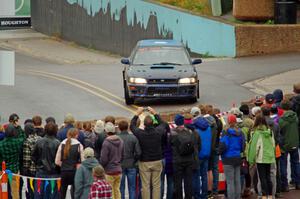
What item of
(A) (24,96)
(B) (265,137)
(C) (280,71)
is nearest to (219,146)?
(B) (265,137)

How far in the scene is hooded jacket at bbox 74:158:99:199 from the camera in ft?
51.1

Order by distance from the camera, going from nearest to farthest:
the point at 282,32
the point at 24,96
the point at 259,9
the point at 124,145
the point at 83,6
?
the point at 124,145 → the point at 24,96 → the point at 282,32 → the point at 259,9 → the point at 83,6

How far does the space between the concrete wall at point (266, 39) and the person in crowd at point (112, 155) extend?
2124 centimetres

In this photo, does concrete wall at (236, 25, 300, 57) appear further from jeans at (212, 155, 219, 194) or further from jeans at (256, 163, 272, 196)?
jeans at (256, 163, 272, 196)

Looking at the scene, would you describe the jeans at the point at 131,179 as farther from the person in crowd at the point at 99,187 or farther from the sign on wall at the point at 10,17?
the sign on wall at the point at 10,17

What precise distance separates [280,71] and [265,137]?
16.6 m

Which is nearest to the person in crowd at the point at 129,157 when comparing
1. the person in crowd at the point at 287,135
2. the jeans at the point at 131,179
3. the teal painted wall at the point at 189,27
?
the jeans at the point at 131,179

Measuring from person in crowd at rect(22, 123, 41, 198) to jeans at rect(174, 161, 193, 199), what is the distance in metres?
2.35

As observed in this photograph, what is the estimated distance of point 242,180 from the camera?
17625 mm

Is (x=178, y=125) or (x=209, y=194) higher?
(x=178, y=125)

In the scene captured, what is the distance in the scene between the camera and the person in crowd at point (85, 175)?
1555 centimetres

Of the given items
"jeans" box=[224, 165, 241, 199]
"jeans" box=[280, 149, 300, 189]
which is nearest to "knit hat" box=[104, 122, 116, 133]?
"jeans" box=[224, 165, 241, 199]

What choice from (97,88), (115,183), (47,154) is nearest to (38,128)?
(47,154)

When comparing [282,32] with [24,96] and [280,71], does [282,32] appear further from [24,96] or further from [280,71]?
[24,96]
